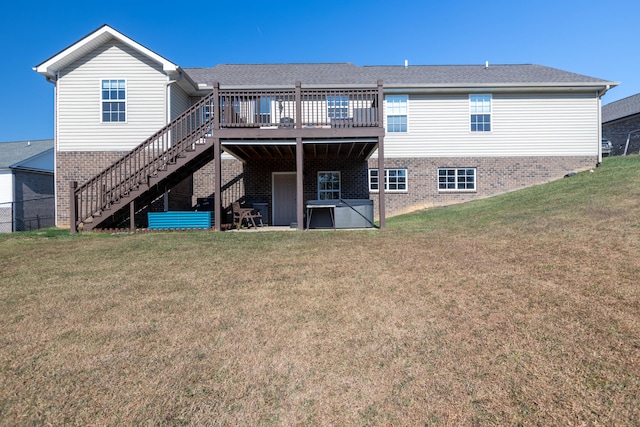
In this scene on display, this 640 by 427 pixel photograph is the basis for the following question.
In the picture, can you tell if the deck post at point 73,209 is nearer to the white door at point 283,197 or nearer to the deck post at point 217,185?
the deck post at point 217,185

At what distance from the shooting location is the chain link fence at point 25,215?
56.2 feet

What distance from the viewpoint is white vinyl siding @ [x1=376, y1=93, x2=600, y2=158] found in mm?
14898

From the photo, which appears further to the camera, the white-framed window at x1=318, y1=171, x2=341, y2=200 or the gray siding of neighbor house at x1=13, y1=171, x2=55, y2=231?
the gray siding of neighbor house at x1=13, y1=171, x2=55, y2=231

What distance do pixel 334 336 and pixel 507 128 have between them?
14454 mm

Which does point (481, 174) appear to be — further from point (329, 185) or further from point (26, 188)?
point (26, 188)

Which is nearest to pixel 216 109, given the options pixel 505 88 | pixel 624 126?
pixel 505 88

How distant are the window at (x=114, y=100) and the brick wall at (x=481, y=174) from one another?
1001 cm

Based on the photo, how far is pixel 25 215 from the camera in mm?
Result: 18328

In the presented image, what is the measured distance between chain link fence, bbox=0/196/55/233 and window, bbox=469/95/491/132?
18.8 meters

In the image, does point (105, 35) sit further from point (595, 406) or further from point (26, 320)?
point (595, 406)

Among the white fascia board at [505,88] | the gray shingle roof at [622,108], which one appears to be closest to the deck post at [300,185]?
the white fascia board at [505,88]

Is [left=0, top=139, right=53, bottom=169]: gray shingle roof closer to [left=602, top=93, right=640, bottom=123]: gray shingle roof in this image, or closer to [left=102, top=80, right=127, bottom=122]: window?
[left=102, top=80, right=127, bottom=122]: window

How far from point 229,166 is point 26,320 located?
10.9 m

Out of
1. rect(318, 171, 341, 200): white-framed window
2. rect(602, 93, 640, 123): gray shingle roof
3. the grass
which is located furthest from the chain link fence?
rect(602, 93, 640, 123): gray shingle roof
